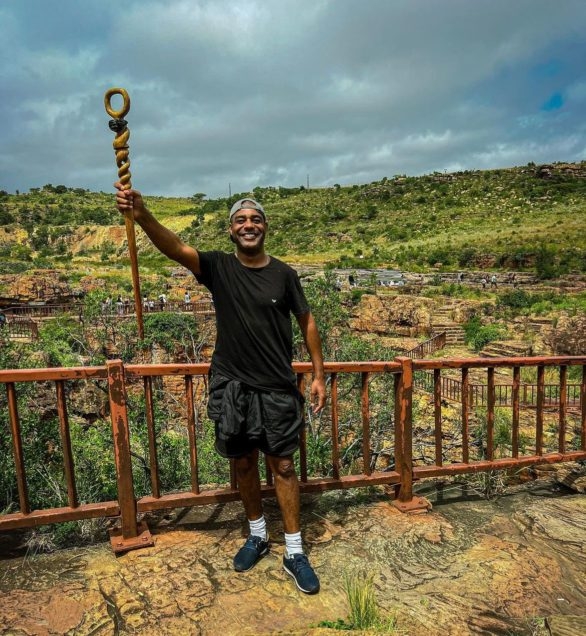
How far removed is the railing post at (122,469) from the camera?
290 centimetres

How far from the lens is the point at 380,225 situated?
6241cm

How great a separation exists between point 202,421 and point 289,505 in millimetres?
6293

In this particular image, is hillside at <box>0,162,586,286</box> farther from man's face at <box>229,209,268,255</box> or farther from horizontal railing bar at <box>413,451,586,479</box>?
man's face at <box>229,209,268,255</box>

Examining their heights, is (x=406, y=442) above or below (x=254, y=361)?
below

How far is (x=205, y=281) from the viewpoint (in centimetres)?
279

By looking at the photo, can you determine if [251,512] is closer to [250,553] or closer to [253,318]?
[250,553]

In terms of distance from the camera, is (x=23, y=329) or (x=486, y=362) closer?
(x=486, y=362)

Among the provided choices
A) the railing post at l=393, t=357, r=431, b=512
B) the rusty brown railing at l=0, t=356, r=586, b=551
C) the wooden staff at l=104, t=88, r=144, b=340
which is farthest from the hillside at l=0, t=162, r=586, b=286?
the wooden staff at l=104, t=88, r=144, b=340

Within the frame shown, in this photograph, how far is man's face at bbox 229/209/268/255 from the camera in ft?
8.96

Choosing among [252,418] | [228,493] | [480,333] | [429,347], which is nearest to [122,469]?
[228,493]

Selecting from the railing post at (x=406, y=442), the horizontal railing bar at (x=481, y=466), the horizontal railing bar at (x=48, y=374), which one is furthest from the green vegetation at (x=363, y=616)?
the horizontal railing bar at (x=48, y=374)

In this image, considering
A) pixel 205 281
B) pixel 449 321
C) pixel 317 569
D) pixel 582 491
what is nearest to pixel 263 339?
pixel 205 281

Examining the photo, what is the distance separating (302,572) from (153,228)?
1.92m

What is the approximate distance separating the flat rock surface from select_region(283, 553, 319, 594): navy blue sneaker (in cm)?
4
